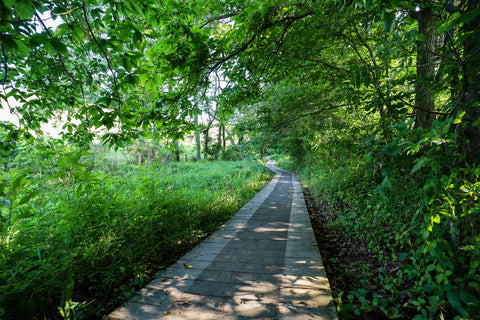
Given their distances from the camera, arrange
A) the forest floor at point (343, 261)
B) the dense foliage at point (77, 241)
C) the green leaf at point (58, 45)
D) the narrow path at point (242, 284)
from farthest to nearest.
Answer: the forest floor at point (343, 261)
the narrow path at point (242, 284)
the dense foliage at point (77, 241)
the green leaf at point (58, 45)

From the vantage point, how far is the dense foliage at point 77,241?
1634 millimetres

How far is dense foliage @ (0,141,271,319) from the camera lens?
5.36 feet

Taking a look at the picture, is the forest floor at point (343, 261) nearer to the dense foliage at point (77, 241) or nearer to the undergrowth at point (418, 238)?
the undergrowth at point (418, 238)

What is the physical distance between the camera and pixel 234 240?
3.45 m

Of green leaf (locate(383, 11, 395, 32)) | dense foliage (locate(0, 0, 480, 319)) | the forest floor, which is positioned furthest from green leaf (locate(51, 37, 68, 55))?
the forest floor

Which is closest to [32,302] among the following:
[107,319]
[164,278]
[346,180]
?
[107,319]

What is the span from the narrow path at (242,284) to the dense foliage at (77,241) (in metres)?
0.33

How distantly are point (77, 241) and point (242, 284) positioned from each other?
2.00m

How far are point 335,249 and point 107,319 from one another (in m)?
3.21

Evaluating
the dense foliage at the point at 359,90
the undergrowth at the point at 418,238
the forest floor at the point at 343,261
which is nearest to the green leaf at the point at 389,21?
the dense foliage at the point at 359,90

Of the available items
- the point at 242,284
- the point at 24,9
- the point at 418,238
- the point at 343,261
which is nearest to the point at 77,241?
the point at 242,284

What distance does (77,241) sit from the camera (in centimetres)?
225

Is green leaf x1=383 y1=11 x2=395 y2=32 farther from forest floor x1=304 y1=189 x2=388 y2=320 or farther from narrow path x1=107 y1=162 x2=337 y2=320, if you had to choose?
narrow path x1=107 y1=162 x2=337 y2=320

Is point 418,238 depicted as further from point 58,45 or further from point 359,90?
point 58,45
